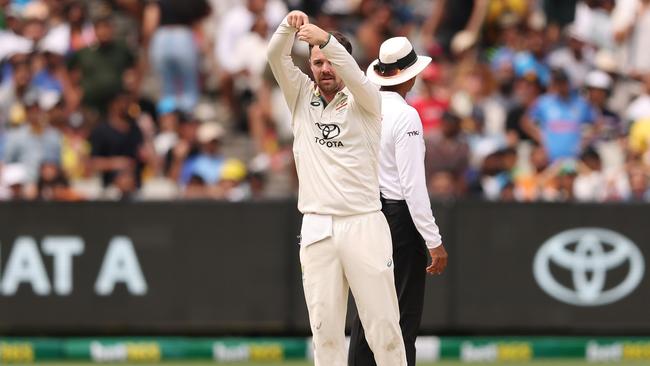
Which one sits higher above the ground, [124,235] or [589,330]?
[124,235]

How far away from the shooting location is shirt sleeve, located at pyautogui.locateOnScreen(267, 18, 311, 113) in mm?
8000

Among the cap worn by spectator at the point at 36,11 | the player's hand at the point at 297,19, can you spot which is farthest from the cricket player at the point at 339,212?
the cap worn by spectator at the point at 36,11

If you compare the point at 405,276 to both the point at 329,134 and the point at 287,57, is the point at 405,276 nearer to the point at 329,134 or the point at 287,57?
the point at 329,134

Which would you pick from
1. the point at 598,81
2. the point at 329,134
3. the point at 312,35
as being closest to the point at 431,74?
the point at 598,81

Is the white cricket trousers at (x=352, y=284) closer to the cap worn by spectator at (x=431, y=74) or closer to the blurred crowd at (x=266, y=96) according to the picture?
the blurred crowd at (x=266, y=96)

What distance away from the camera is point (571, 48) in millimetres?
17312

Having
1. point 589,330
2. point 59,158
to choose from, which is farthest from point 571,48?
point 59,158

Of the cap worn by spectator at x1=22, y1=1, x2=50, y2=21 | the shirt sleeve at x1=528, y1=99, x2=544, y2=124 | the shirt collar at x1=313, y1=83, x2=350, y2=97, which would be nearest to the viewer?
the shirt collar at x1=313, y1=83, x2=350, y2=97

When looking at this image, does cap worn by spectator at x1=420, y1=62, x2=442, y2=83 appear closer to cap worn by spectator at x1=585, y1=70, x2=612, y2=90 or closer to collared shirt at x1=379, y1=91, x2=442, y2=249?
cap worn by spectator at x1=585, y1=70, x2=612, y2=90

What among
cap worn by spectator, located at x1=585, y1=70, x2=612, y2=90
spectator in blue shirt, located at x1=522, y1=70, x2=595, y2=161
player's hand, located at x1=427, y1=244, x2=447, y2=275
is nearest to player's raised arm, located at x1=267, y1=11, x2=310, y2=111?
player's hand, located at x1=427, y1=244, x2=447, y2=275

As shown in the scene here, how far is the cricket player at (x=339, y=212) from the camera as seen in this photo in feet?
26.7

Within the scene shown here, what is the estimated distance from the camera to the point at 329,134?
8.20m

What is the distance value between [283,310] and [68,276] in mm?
1859

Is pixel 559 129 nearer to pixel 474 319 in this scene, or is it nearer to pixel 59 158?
pixel 474 319
